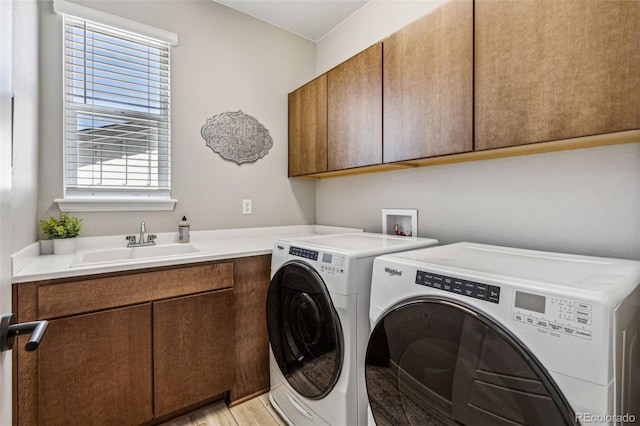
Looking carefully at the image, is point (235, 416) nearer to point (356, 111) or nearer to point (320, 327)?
point (320, 327)

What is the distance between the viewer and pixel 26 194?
1.47 metres

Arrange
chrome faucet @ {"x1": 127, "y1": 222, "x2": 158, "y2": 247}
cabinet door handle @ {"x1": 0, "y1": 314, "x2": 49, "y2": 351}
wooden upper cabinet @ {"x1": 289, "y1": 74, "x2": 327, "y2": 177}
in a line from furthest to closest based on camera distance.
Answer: wooden upper cabinet @ {"x1": 289, "y1": 74, "x2": 327, "y2": 177}, chrome faucet @ {"x1": 127, "y1": 222, "x2": 158, "y2": 247}, cabinet door handle @ {"x1": 0, "y1": 314, "x2": 49, "y2": 351}

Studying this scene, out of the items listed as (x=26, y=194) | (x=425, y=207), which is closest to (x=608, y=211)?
(x=425, y=207)

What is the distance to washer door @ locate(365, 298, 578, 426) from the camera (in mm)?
721

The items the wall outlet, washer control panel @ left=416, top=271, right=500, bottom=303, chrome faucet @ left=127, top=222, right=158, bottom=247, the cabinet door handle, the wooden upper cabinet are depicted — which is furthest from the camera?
the wall outlet

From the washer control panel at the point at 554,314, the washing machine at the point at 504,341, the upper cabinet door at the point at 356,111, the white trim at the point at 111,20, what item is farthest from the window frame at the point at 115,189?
the washer control panel at the point at 554,314

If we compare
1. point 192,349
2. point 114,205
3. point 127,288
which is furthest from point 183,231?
point 192,349

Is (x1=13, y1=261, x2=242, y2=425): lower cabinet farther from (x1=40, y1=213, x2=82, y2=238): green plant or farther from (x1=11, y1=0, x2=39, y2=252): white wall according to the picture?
(x1=40, y1=213, x2=82, y2=238): green plant

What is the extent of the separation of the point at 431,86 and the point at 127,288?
1.80 meters

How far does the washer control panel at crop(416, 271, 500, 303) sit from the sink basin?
1.36 m

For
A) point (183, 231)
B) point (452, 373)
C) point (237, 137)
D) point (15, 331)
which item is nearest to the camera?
point (15, 331)

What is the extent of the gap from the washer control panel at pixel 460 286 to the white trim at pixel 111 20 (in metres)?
2.23

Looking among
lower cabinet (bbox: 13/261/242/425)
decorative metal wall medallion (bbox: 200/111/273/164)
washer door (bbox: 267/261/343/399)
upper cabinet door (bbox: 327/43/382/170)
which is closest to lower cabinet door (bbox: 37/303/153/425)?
lower cabinet (bbox: 13/261/242/425)

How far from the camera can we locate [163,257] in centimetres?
157
